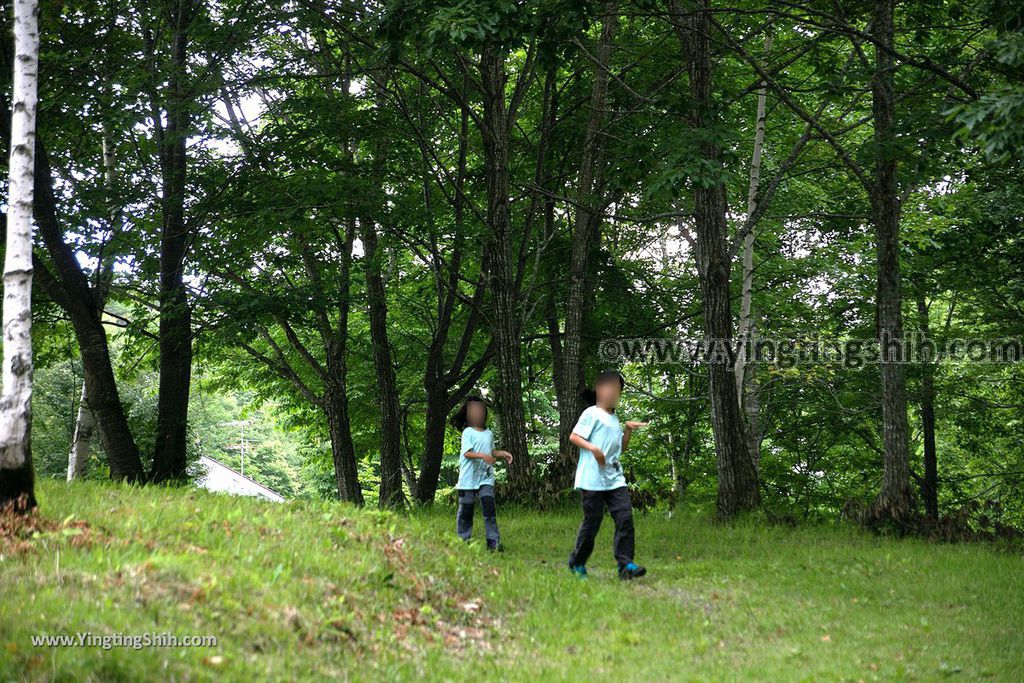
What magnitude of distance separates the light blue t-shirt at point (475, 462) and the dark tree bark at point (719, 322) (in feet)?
13.1

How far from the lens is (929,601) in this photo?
8.04 metres

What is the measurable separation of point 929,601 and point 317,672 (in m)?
6.03

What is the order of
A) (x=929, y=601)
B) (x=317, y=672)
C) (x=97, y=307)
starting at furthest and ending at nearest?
(x=97, y=307) → (x=929, y=601) → (x=317, y=672)

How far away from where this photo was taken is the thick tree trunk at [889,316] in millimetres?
11688

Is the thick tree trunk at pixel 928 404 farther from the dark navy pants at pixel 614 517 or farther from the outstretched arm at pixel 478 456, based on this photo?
the outstretched arm at pixel 478 456

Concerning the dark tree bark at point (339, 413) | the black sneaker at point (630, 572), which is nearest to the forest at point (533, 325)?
the black sneaker at point (630, 572)

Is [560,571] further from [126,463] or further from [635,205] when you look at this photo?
[635,205]

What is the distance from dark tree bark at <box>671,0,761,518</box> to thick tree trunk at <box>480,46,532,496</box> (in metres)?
4.00

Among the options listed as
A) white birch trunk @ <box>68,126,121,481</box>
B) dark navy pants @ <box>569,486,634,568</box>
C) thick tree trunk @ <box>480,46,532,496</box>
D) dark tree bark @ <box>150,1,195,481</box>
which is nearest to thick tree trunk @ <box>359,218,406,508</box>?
thick tree trunk @ <box>480,46,532,496</box>

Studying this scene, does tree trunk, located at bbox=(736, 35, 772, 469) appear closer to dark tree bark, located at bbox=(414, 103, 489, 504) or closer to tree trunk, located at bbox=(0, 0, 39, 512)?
dark tree bark, located at bbox=(414, 103, 489, 504)

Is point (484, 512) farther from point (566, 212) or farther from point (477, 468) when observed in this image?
point (566, 212)

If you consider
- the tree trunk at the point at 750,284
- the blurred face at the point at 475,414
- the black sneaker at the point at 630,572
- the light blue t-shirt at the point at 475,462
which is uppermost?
the tree trunk at the point at 750,284

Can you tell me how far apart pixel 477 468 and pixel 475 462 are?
0.25 ft

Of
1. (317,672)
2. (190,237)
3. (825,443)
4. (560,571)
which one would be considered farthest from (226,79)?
(825,443)
